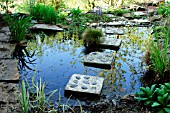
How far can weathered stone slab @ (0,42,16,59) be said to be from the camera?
12.2 feet

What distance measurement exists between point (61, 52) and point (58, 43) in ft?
1.63

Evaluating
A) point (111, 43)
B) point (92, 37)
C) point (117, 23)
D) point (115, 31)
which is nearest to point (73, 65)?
point (92, 37)

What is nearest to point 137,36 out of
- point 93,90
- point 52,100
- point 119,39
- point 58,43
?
point 119,39

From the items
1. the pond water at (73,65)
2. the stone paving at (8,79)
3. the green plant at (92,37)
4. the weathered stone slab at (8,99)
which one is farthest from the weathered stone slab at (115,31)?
the weathered stone slab at (8,99)

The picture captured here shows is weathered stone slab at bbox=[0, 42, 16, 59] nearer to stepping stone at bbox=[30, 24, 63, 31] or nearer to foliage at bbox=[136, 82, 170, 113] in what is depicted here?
stepping stone at bbox=[30, 24, 63, 31]

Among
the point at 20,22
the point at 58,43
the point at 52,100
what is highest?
the point at 20,22

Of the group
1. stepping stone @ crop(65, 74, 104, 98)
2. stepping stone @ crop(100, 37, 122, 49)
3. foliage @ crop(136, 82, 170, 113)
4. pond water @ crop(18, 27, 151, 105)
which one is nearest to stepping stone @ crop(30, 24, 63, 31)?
pond water @ crop(18, 27, 151, 105)

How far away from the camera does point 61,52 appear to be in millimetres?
4074

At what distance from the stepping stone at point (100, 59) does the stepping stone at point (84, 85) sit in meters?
0.50

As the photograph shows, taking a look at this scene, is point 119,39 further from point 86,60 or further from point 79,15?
point 79,15

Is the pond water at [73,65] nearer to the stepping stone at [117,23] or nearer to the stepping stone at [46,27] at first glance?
the stepping stone at [46,27]

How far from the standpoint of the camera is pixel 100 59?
3689 millimetres

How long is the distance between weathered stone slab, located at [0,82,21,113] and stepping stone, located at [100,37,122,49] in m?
1.99

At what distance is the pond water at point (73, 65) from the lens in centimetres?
295
